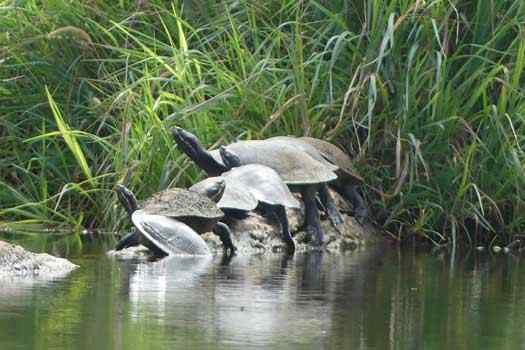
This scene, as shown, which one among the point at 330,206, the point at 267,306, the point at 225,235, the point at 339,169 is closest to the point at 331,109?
the point at 339,169

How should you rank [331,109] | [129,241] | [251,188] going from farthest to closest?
[331,109], [251,188], [129,241]

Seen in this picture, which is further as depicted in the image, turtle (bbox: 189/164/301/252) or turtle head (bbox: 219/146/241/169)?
turtle head (bbox: 219/146/241/169)

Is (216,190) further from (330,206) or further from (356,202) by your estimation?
(356,202)

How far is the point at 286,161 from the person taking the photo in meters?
10.9

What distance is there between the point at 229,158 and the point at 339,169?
2.91 ft

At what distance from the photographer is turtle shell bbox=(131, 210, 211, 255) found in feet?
32.2

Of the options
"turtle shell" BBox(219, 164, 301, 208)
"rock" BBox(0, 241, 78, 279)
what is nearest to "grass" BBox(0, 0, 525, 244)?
"turtle shell" BBox(219, 164, 301, 208)

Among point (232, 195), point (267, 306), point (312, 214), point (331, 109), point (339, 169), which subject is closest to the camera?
point (267, 306)

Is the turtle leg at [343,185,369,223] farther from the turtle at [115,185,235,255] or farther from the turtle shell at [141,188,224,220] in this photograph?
the turtle shell at [141,188,224,220]

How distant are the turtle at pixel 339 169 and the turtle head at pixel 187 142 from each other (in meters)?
0.66

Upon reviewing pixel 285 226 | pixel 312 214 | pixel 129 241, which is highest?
pixel 312 214

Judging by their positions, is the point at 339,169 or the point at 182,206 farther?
the point at 339,169

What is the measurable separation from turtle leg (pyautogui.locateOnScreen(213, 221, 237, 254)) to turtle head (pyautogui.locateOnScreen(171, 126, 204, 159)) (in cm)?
69

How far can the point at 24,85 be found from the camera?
43.2ft
